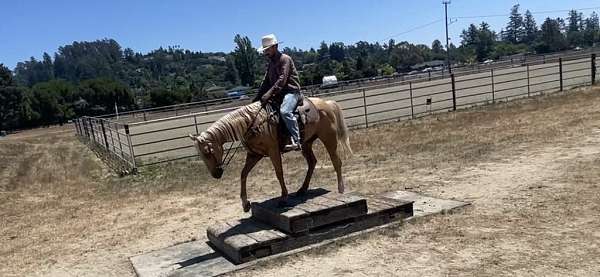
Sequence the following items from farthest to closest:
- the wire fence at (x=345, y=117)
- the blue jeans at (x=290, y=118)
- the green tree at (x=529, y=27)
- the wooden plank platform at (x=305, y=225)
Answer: the green tree at (x=529, y=27), the wire fence at (x=345, y=117), the blue jeans at (x=290, y=118), the wooden plank platform at (x=305, y=225)

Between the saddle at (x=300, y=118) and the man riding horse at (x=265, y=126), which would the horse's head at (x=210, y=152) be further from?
the saddle at (x=300, y=118)

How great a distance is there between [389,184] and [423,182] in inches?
19.8

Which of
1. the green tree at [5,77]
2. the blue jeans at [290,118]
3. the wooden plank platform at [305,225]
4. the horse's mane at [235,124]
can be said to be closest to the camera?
the wooden plank platform at [305,225]

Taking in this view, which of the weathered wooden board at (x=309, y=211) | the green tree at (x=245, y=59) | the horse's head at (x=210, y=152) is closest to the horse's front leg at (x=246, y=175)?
the weathered wooden board at (x=309, y=211)

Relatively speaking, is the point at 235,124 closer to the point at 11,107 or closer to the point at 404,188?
the point at 404,188

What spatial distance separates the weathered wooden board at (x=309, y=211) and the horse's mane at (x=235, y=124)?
0.92m

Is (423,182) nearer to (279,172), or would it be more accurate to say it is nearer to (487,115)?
(279,172)

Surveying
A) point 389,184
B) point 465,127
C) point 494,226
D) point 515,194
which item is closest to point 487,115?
point 465,127

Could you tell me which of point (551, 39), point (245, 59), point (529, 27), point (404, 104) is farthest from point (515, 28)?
point (404, 104)

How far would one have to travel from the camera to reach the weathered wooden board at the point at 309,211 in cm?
525

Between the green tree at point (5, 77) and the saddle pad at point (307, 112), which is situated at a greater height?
the green tree at point (5, 77)

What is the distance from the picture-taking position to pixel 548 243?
4508 millimetres

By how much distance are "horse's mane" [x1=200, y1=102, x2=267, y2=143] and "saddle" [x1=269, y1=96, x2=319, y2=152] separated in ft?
0.46

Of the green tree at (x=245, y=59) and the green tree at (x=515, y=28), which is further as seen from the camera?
the green tree at (x=515, y=28)
